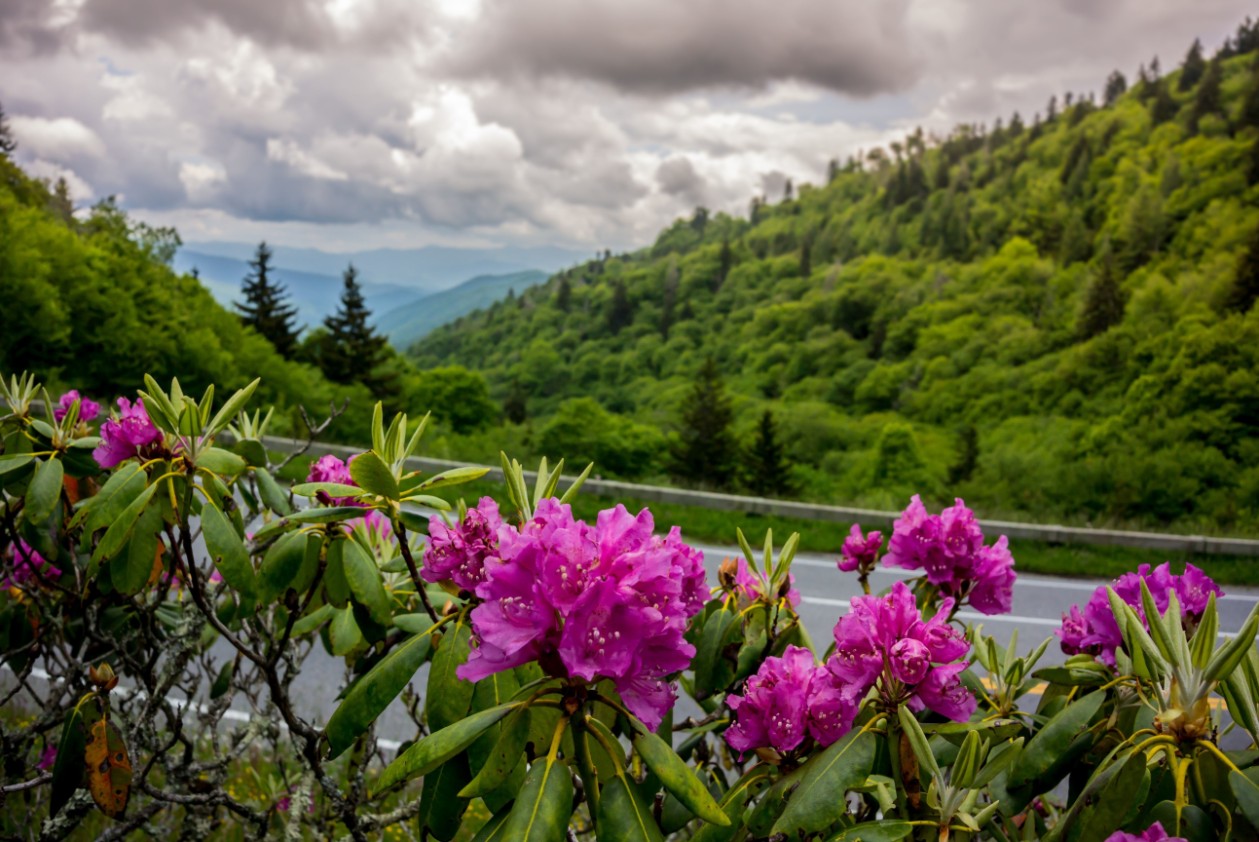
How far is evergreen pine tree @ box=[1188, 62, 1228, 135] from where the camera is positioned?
60312mm

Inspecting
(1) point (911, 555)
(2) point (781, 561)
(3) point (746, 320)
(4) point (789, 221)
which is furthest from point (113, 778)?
(4) point (789, 221)

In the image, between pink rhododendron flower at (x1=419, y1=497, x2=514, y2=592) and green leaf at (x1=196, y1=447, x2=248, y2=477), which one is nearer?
pink rhododendron flower at (x1=419, y1=497, x2=514, y2=592)

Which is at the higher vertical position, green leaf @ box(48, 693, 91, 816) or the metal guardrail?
green leaf @ box(48, 693, 91, 816)

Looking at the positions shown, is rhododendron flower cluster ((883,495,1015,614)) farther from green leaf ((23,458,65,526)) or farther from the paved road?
the paved road

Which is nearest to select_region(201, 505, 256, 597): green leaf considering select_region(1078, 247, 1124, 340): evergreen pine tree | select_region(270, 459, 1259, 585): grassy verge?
select_region(270, 459, 1259, 585): grassy verge

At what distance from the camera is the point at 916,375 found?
53406mm

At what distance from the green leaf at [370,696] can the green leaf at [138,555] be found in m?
0.51

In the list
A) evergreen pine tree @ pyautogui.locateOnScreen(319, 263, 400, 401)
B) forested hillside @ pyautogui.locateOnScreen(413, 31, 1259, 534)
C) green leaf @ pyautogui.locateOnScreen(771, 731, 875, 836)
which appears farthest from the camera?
evergreen pine tree @ pyautogui.locateOnScreen(319, 263, 400, 401)

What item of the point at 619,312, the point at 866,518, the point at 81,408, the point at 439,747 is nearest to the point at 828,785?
the point at 439,747

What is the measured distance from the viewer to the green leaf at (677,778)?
0.84 metres

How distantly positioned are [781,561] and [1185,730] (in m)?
0.67

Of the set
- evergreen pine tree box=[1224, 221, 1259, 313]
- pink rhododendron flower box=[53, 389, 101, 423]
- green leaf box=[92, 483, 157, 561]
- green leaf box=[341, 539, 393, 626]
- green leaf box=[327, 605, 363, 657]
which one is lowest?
green leaf box=[327, 605, 363, 657]

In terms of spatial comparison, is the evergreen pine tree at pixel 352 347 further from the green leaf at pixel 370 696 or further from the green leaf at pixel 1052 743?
the green leaf at pixel 1052 743

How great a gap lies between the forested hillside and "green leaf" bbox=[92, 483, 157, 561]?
9.75 metres
